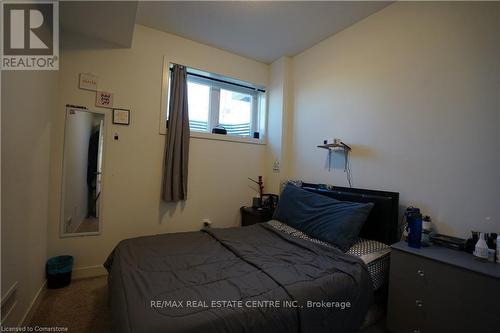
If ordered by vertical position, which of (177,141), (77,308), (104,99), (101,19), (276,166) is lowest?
(77,308)

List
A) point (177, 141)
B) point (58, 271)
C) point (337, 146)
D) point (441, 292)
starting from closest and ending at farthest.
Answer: point (441, 292)
point (58, 271)
point (337, 146)
point (177, 141)

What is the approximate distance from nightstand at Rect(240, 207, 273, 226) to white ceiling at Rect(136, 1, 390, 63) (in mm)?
2140

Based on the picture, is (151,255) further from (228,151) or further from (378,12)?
(378,12)

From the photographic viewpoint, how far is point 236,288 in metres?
1.32

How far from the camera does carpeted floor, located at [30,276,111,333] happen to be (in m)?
1.71

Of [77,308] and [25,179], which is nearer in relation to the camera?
[25,179]

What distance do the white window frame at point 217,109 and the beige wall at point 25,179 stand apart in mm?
1028

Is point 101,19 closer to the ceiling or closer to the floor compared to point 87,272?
closer to the ceiling

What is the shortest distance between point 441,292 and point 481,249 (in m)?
0.39

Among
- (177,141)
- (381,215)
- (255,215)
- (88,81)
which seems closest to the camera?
(381,215)

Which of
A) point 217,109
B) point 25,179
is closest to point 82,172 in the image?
point 25,179

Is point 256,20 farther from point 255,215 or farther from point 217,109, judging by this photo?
point 255,215

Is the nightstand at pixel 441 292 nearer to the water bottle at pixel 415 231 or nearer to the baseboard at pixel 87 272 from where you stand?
the water bottle at pixel 415 231

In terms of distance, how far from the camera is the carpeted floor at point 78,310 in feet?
5.62
